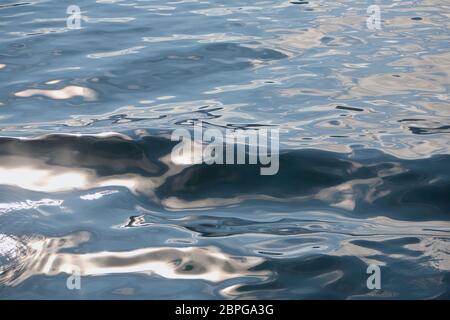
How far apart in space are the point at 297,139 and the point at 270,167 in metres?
0.41

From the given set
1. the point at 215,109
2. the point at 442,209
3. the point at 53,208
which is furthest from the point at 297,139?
the point at 53,208

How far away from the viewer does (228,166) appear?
14.1ft

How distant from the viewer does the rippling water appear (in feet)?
10.7

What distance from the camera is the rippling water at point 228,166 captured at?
128 inches
